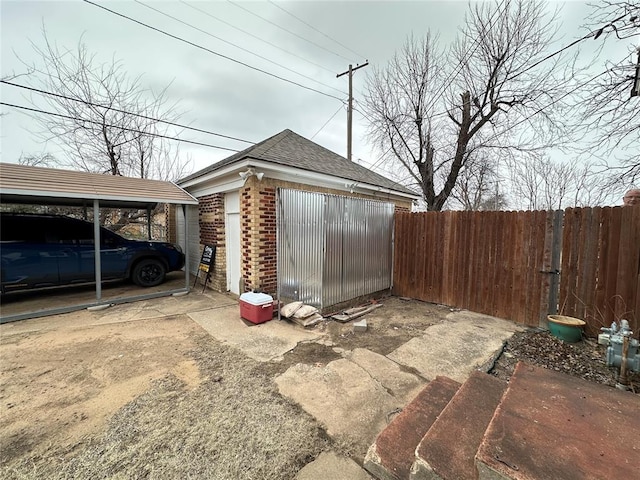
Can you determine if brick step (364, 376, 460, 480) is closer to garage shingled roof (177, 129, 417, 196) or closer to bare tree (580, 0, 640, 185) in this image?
garage shingled roof (177, 129, 417, 196)

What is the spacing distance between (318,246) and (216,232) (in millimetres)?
3171

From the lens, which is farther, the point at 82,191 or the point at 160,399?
the point at 82,191

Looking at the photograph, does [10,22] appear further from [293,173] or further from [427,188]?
[427,188]

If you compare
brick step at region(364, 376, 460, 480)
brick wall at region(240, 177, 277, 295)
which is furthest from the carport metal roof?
brick step at region(364, 376, 460, 480)

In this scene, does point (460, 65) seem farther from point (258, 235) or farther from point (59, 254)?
point (59, 254)

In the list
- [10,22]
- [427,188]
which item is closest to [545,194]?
[427,188]

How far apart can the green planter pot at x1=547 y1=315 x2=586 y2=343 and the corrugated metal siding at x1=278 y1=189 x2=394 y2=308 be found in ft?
10.6

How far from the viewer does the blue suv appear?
16.9 feet

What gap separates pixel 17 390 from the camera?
255cm

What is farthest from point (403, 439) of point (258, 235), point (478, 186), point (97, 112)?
point (478, 186)

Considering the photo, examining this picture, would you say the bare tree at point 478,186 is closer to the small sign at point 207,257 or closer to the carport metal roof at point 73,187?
the small sign at point 207,257

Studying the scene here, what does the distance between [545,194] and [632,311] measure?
50.4 feet

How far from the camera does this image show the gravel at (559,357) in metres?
3.00

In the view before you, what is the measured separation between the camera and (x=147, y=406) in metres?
2.33
